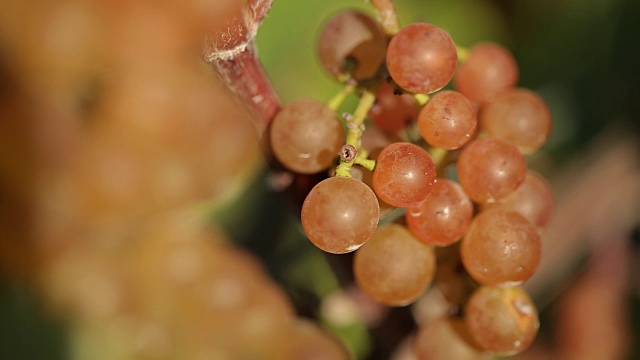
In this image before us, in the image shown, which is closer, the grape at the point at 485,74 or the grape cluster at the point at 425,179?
the grape cluster at the point at 425,179

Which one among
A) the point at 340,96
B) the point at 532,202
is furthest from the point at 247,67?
the point at 532,202

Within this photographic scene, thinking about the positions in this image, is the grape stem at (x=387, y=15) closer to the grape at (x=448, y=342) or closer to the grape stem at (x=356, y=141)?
the grape stem at (x=356, y=141)

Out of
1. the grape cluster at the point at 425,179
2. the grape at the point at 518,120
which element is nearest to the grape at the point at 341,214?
the grape cluster at the point at 425,179

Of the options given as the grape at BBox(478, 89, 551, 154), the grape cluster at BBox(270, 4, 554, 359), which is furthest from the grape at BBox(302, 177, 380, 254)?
the grape at BBox(478, 89, 551, 154)

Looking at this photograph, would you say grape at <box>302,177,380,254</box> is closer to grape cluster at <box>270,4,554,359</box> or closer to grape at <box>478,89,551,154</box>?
grape cluster at <box>270,4,554,359</box>

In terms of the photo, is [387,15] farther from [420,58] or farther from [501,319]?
[501,319]

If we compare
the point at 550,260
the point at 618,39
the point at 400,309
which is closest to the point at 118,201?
the point at 400,309
